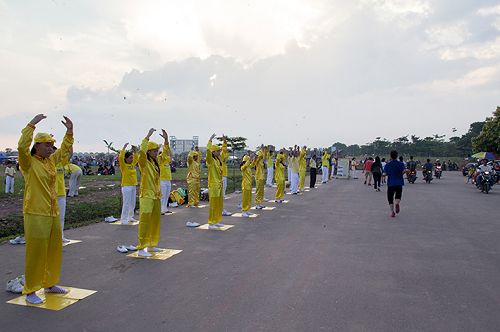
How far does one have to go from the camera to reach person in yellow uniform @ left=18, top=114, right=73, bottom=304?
4.55 meters

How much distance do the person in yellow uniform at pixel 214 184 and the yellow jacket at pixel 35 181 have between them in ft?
14.3

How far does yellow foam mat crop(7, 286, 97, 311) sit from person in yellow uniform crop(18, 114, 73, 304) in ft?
0.20

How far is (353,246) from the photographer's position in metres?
7.49

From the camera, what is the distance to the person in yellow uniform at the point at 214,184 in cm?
905

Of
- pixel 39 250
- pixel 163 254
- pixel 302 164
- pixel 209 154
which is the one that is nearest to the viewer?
pixel 39 250

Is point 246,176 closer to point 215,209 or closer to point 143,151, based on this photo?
point 215,209

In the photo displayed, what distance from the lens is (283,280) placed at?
5387 mm

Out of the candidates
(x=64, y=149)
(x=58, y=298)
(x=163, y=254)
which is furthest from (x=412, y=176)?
(x=58, y=298)

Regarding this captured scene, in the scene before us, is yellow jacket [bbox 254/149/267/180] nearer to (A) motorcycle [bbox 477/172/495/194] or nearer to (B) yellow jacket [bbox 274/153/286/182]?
(B) yellow jacket [bbox 274/153/286/182]

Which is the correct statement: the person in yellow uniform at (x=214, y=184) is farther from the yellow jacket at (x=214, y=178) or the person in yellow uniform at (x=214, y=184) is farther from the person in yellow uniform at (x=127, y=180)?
the person in yellow uniform at (x=127, y=180)

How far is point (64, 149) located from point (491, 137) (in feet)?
125

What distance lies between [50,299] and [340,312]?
3437 mm

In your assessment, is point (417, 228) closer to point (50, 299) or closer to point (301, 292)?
point (301, 292)

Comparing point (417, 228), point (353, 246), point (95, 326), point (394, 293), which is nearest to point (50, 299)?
point (95, 326)
